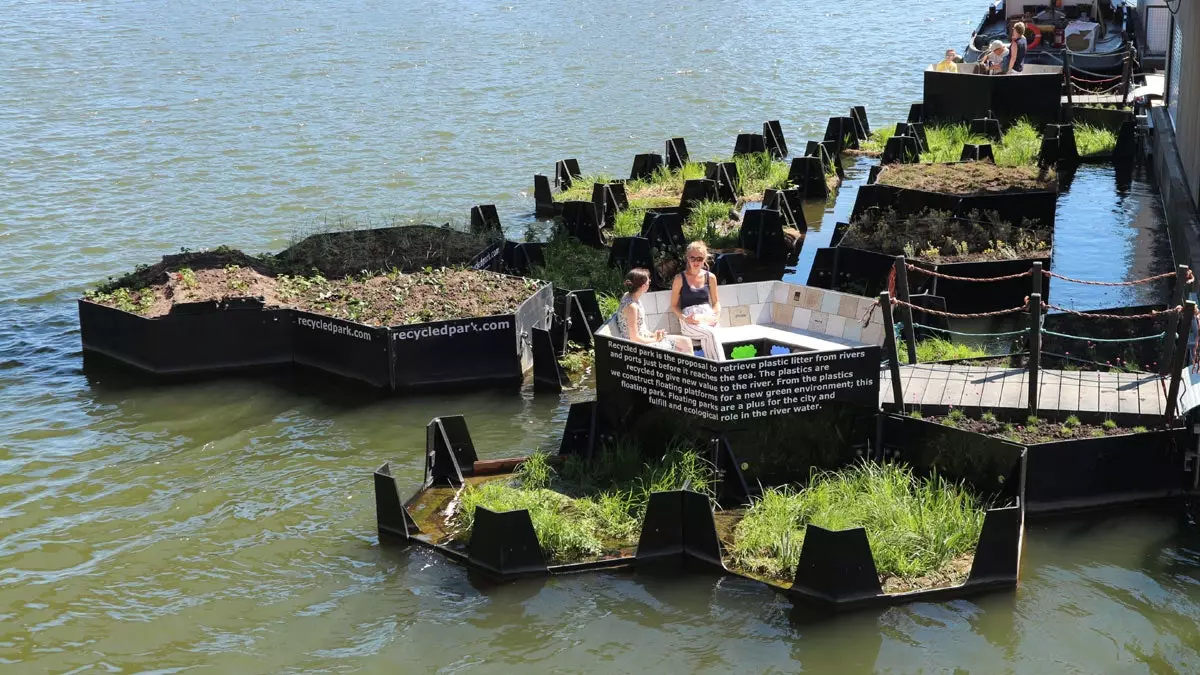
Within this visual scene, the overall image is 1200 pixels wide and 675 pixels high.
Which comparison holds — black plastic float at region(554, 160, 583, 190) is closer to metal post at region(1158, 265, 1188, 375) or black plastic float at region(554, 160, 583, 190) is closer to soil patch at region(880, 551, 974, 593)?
metal post at region(1158, 265, 1188, 375)

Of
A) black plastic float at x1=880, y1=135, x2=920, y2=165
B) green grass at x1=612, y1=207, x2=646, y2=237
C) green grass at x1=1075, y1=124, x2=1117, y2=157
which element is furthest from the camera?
green grass at x1=1075, y1=124, x2=1117, y2=157

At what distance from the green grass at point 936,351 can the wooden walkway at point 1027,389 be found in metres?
0.94

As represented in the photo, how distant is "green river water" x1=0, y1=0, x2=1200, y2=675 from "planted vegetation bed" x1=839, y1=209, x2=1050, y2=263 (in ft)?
4.78

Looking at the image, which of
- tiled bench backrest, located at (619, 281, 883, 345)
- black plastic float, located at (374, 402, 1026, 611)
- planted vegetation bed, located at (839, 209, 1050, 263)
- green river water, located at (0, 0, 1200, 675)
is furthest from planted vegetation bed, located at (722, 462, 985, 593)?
planted vegetation bed, located at (839, 209, 1050, 263)

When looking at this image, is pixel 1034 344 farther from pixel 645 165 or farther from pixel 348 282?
pixel 645 165

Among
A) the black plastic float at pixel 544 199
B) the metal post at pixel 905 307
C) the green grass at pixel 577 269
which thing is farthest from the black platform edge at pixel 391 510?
the black plastic float at pixel 544 199

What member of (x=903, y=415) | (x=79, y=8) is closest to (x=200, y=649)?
(x=903, y=415)

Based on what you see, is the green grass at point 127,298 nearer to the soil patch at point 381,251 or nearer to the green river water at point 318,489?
the green river water at point 318,489

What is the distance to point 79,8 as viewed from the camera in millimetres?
56719

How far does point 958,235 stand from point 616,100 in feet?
69.4

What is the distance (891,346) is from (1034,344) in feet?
4.24

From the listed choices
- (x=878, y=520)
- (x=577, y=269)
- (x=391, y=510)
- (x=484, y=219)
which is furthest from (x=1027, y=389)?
(x=484, y=219)

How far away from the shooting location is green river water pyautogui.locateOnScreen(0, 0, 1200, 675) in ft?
35.8

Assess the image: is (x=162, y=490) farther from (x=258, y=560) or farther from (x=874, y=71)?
(x=874, y=71)
